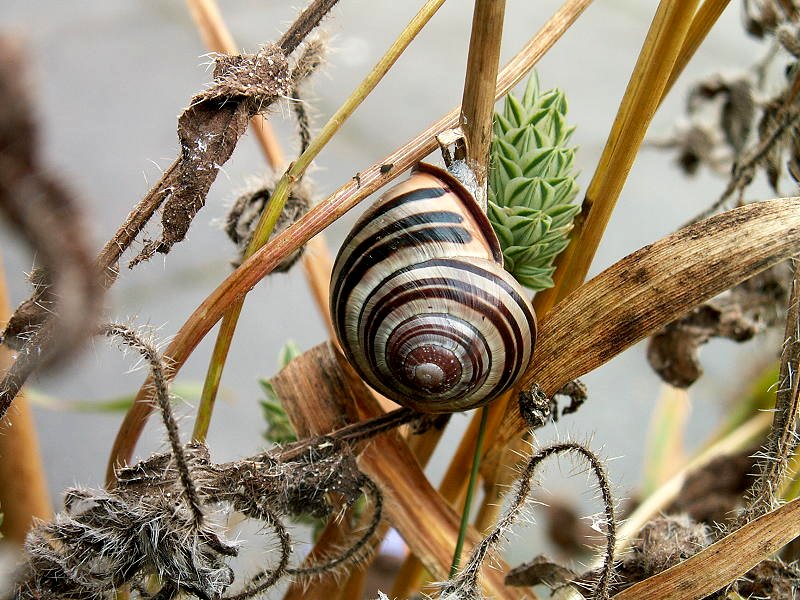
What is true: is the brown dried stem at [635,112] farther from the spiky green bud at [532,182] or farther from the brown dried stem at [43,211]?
the brown dried stem at [43,211]

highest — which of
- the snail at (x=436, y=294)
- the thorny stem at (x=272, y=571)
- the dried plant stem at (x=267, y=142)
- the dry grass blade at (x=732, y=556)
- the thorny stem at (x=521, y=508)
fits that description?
the dried plant stem at (x=267, y=142)

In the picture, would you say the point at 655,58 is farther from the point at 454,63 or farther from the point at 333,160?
the point at 454,63

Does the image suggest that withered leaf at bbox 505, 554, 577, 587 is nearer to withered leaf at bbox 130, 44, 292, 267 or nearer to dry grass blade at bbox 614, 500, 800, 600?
dry grass blade at bbox 614, 500, 800, 600

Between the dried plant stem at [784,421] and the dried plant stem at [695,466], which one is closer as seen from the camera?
the dried plant stem at [784,421]

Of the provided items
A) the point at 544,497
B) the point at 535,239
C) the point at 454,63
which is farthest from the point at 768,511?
the point at 454,63

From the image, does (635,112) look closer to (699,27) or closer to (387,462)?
(699,27)

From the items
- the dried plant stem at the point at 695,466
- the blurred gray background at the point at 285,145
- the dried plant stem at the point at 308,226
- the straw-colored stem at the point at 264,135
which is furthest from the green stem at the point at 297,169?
the blurred gray background at the point at 285,145
